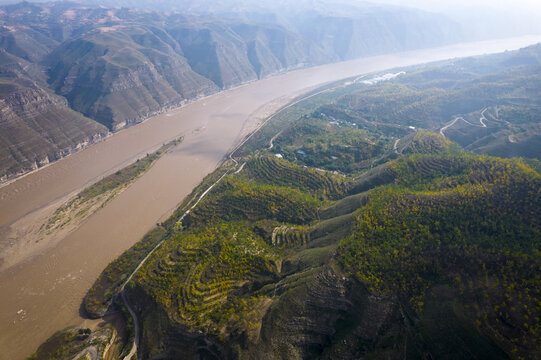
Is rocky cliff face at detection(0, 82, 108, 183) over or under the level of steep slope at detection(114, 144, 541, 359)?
over

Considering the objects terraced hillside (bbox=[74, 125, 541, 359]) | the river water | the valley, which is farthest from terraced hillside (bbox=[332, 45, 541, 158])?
the river water

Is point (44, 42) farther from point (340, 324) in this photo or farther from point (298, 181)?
point (340, 324)

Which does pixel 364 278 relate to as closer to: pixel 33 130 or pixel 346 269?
pixel 346 269

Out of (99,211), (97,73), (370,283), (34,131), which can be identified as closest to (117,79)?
(97,73)

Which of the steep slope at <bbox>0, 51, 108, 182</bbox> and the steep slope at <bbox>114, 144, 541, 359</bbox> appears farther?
the steep slope at <bbox>0, 51, 108, 182</bbox>

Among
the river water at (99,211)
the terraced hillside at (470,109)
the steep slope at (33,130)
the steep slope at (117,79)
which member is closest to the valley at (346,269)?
the river water at (99,211)

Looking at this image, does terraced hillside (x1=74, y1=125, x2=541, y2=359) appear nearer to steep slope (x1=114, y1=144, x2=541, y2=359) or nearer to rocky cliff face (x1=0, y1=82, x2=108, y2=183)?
steep slope (x1=114, y1=144, x2=541, y2=359)

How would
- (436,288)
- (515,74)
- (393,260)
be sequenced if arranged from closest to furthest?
1. (436,288)
2. (393,260)
3. (515,74)

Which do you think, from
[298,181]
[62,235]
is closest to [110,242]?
[62,235]
